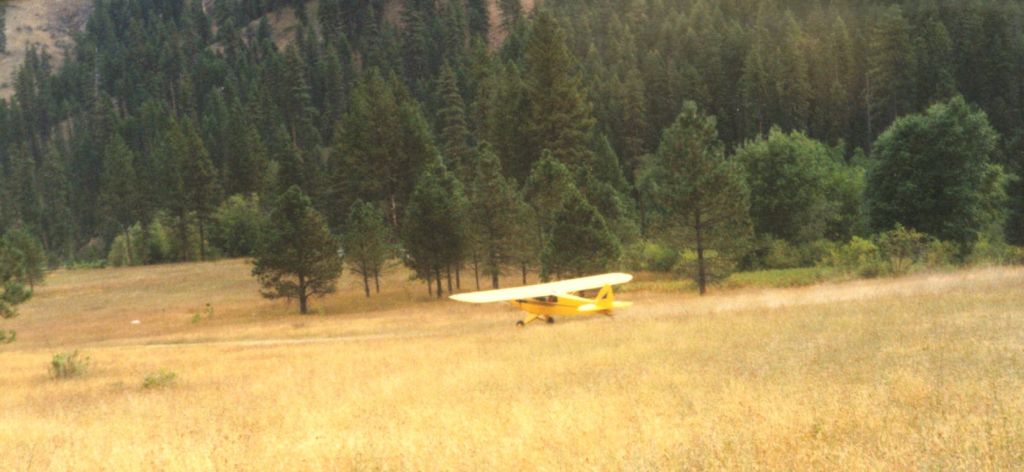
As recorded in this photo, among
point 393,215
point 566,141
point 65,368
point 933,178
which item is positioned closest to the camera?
point 65,368

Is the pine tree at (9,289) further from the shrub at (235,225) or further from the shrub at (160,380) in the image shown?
the shrub at (235,225)

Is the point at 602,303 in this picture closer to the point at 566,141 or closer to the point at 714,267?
the point at 714,267

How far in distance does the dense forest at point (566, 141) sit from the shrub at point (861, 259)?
1.84 m

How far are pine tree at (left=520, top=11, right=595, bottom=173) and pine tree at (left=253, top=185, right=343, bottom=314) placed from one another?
97.9 ft

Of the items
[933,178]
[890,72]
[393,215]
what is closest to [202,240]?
[393,215]

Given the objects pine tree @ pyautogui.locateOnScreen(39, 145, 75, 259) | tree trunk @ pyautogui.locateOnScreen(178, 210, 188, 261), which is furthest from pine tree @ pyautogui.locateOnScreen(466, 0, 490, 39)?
pine tree @ pyautogui.locateOnScreen(39, 145, 75, 259)

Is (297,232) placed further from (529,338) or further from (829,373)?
(829,373)

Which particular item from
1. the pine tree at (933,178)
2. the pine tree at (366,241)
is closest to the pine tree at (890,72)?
the pine tree at (933,178)

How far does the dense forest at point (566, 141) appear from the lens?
5106 centimetres

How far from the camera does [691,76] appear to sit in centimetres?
10669

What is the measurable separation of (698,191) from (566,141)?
37.9m

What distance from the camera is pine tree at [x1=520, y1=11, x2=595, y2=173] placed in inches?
3061

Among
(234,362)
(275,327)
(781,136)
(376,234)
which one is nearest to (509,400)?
(234,362)

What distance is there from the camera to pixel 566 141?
7844 centimetres
